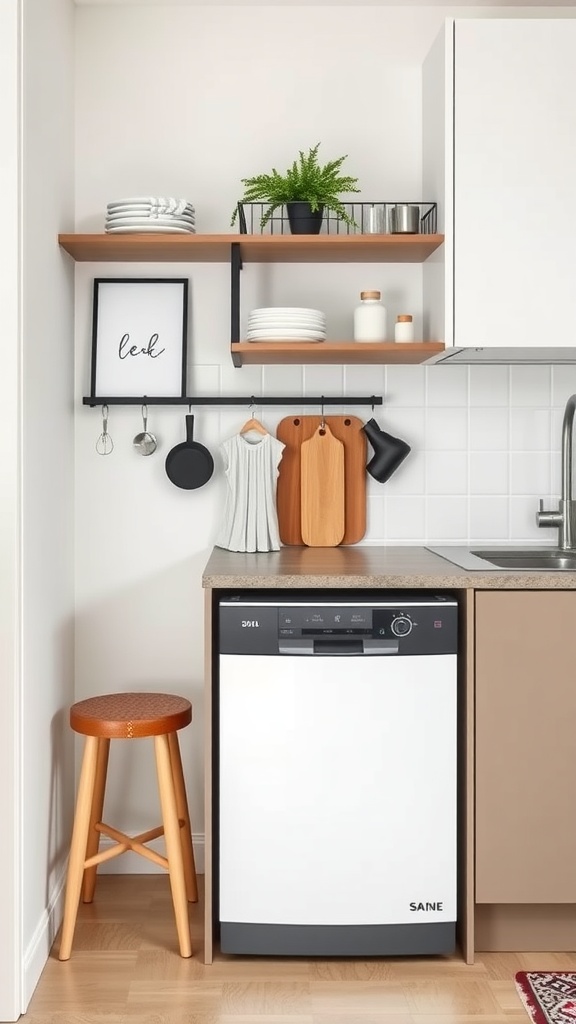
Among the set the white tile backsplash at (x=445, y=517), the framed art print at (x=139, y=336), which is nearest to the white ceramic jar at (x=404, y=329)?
the white tile backsplash at (x=445, y=517)

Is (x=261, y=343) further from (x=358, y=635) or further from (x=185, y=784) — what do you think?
(x=185, y=784)

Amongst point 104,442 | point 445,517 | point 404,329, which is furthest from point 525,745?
point 104,442

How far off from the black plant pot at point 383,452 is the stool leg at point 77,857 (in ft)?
3.76

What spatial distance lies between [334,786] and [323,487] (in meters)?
0.93

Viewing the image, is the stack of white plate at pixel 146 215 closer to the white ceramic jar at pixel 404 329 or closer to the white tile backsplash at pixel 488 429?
the white ceramic jar at pixel 404 329

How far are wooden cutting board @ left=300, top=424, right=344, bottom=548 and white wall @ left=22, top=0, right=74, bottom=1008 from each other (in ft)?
2.26

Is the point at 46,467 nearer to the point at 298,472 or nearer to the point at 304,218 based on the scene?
the point at 298,472

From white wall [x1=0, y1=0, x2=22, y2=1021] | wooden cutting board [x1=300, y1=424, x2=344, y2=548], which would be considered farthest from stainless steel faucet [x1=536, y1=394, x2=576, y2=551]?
white wall [x1=0, y1=0, x2=22, y2=1021]

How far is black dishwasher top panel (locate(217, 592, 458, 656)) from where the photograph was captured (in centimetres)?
243

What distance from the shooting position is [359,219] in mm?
3037

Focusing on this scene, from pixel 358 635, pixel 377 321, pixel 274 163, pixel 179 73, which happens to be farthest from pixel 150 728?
pixel 179 73

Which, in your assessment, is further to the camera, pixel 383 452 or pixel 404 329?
pixel 383 452

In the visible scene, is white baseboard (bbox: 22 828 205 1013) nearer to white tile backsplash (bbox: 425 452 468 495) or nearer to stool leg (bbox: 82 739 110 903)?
stool leg (bbox: 82 739 110 903)

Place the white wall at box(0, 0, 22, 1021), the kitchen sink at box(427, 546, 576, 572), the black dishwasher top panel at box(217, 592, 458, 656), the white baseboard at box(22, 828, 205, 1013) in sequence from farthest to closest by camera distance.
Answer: the kitchen sink at box(427, 546, 576, 572)
the black dishwasher top panel at box(217, 592, 458, 656)
the white baseboard at box(22, 828, 205, 1013)
the white wall at box(0, 0, 22, 1021)
